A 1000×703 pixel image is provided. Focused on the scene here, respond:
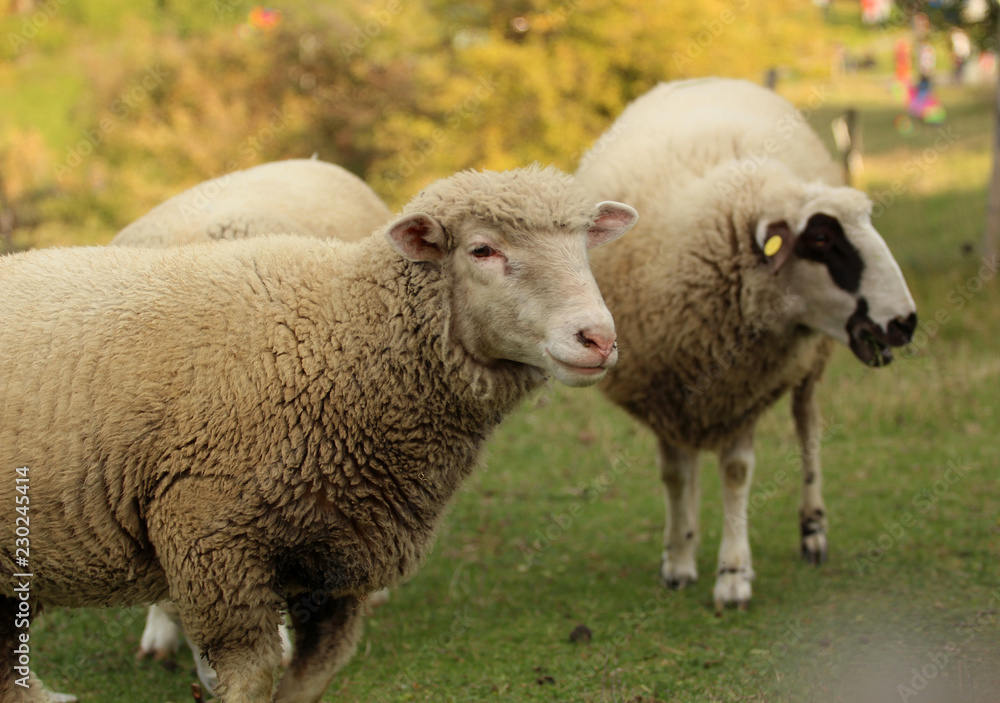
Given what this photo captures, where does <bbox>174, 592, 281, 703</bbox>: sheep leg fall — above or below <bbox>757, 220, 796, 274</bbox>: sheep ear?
below

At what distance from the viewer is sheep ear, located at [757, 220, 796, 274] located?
4.27 m

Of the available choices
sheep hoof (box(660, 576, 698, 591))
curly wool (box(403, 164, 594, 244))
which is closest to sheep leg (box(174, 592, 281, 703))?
curly wool (box(403, 164, 594, 244))

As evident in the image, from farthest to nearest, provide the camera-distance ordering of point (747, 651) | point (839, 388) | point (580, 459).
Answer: point (839, 388)
point (580, 459)
point (747, 651)

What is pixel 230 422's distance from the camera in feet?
8.83

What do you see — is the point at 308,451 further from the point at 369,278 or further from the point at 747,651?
the point at 747,651

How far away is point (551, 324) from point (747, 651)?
2.11 metres

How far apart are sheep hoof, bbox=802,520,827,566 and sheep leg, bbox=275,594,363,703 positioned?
277 centimetres

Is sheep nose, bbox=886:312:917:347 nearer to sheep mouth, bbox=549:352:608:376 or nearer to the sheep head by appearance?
the sheep head

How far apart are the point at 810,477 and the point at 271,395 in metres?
3.41

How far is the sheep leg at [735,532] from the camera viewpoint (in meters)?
4.47

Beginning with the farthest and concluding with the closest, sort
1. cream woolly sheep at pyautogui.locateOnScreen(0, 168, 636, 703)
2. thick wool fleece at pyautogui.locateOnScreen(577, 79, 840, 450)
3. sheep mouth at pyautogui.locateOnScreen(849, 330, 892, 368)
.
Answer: thick wool fleece at pyautogui.locateOnScreen(577, 79, 840, 450) < sheep mouth at pyautogui.locateOnScreen(849, 330, 892, 368) < cream woolly sheep at pyautogui.locateOnScreen(0, 168, 636, 703)

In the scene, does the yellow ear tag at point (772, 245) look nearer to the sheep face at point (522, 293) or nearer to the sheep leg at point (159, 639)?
the sheep face at point (522, 293)

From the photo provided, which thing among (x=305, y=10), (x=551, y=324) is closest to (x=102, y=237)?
(x=305, y=10)

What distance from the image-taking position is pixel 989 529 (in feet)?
16.0
